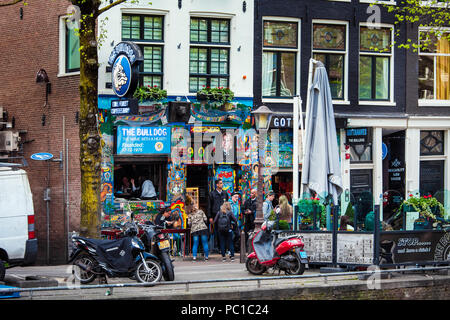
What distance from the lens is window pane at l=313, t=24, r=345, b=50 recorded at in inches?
835

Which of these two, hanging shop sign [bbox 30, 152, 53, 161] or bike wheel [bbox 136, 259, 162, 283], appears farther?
hanging shop sign [bbox 30, 152, 53, 161]

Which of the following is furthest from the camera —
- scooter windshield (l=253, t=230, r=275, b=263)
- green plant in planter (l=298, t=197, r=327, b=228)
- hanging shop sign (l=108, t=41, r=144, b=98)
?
hanging shop sign (l=108, t=41, r=144, b=98)

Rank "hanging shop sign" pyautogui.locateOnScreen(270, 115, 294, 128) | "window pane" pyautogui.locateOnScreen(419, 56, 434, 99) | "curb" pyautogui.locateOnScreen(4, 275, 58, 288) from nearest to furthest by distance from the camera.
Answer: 1. "curb" pyautogui.locateOnScreen(4, 275, 58, 288)
2. "hanging shop sign" pyautogui.locateOnScreen(270, 115, 294, 128)
3. "window pane" pyautogui.locateOnScreen(419, 56, 434, 99)

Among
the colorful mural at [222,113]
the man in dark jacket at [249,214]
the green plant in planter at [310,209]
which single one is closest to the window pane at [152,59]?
the colorful mural at [222,113]

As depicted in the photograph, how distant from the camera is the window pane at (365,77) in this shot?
71.7 ft

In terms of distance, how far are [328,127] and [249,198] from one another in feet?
13.4

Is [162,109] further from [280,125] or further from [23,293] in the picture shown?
[23,293]

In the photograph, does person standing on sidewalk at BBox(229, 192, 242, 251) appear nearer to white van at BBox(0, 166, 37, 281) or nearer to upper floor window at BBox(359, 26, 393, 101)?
upper floor window at BBox(359, 26, 393, 101)

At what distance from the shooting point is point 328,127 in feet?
52.3

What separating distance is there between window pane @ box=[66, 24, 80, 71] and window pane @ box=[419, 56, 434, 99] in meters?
11.0

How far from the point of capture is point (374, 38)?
864 inches

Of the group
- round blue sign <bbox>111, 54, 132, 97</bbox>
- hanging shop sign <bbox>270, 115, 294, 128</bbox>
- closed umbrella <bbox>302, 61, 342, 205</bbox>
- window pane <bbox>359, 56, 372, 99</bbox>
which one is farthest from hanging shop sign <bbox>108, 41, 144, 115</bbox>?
window pane <bbox>359, 56, 372, 99</bbox>

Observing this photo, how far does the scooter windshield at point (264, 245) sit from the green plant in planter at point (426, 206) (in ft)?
8.78
